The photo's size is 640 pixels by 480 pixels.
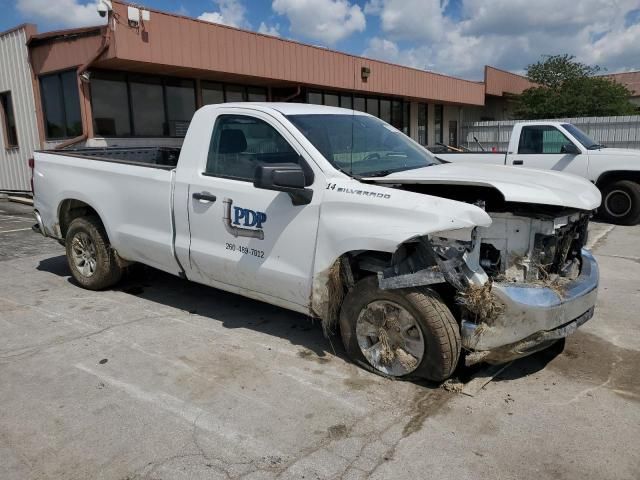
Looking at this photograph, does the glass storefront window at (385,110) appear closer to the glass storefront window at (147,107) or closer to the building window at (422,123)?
the building window at (422,123)

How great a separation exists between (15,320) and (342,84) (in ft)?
43.1

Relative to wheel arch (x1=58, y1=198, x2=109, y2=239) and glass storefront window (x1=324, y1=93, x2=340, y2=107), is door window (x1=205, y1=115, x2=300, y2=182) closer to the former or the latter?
wheel arch (x1=58, y1=198, x2=109, y2=239)

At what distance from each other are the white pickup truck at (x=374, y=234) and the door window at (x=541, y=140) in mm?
6610

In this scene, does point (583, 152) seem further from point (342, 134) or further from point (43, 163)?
point (43, 163)

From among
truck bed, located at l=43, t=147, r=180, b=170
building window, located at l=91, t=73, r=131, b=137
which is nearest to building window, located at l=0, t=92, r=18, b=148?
building window, located at l=91, t=73, r=131, b=137

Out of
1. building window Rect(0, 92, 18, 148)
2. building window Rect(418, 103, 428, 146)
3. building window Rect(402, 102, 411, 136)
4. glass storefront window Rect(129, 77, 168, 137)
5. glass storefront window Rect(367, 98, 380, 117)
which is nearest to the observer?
glass storefront window Rect(129, 77, 168, 137)

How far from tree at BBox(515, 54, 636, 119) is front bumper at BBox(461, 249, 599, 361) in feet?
88.6

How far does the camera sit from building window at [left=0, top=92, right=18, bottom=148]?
14.3m

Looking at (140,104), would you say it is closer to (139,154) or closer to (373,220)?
(139,154)

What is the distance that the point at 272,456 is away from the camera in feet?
9.87

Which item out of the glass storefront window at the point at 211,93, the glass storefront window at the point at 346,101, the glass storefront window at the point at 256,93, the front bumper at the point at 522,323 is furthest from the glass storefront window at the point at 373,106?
the front bumper at the point at 522,323

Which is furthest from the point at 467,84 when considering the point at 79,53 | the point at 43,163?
the point at 43,163

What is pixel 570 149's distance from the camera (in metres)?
10.5

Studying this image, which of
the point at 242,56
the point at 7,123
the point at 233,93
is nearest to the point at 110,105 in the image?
the point at 242,56
